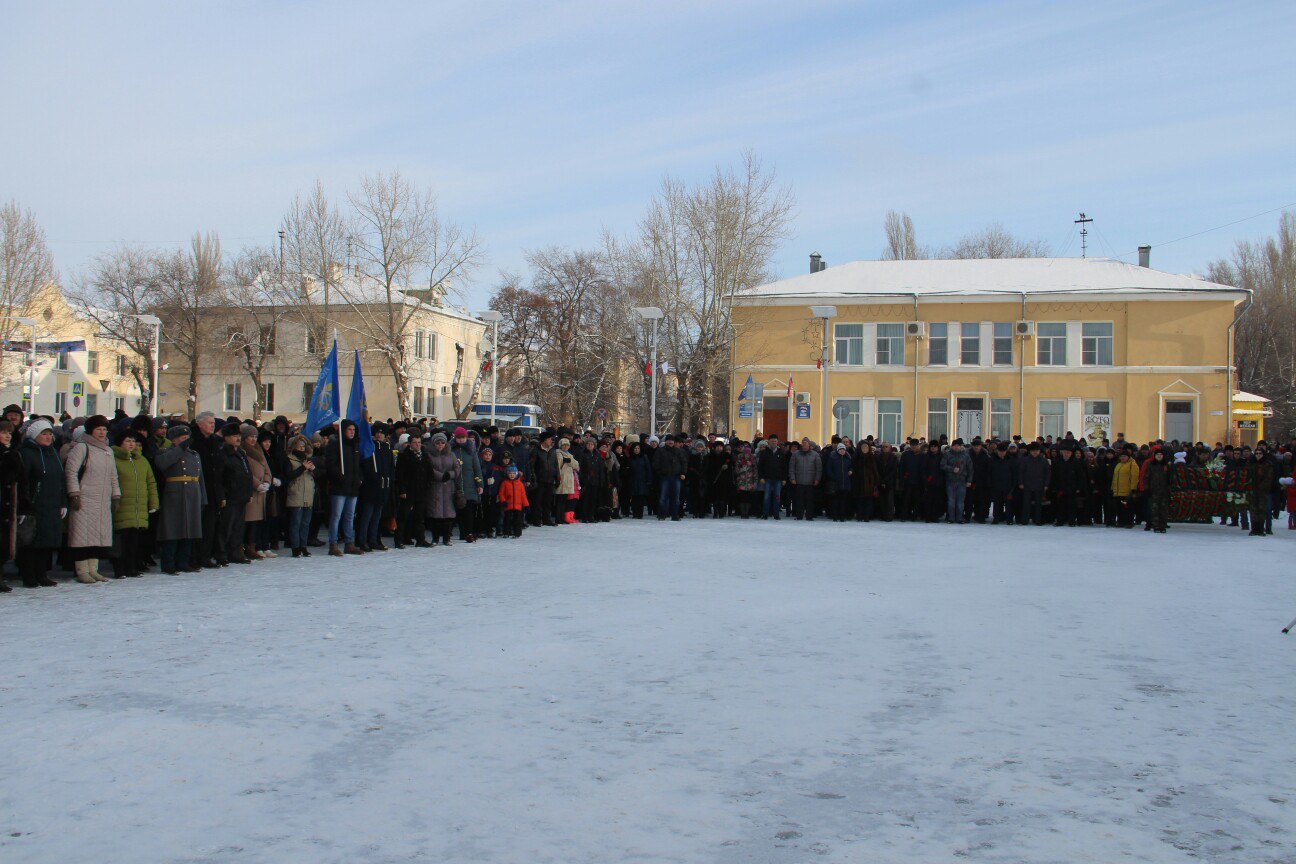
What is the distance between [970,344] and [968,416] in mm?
2787

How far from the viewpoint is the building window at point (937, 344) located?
140 feet

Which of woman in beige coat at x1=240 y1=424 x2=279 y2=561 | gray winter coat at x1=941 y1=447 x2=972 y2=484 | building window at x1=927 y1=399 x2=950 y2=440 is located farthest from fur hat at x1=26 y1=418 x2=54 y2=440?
building window at x1=927 y1=399 x2=950 y2=440

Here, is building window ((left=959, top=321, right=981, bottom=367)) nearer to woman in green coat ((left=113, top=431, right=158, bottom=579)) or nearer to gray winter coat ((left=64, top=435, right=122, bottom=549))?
woman in green coat ((left=113, top=431, right=158, bottom=579))

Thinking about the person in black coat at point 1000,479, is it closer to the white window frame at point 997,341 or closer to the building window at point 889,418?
the building window at point 889,418

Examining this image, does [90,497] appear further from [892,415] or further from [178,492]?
[892,415]

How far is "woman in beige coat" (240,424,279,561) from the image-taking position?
43.9 feet

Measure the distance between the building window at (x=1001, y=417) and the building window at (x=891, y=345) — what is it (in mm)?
3875

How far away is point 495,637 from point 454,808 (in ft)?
13.0

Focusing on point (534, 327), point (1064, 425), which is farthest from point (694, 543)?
point (534, 327)

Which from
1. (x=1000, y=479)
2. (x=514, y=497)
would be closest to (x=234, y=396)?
(x=514, y=497)

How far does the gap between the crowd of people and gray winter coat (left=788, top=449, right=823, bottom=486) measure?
47 mm

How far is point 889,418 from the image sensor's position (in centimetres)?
4316

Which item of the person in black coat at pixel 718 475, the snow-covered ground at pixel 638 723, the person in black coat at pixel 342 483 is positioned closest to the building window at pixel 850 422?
the person in black coat at pixel 718 475

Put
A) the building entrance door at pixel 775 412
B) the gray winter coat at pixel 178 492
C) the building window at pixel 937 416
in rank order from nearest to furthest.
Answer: the gray winter coat at pixel 178 492
the building window at pixel 937 416
the building entrance door at pixel 775 412
